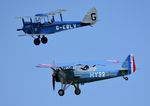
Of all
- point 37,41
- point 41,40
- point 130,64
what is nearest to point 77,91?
point 130,64

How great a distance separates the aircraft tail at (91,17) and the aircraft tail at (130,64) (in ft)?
14.4

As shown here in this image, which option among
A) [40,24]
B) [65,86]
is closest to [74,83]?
[65,86]

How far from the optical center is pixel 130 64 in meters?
82.6

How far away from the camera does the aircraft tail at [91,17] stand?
275ft

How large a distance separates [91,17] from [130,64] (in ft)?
18.9

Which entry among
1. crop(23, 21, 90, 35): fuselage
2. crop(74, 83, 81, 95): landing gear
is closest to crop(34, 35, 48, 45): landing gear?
crop(23, 21, 90, 35): fuselage

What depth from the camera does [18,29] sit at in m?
83.2

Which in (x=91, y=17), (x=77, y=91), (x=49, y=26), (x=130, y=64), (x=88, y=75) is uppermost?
(x=91, y=17)

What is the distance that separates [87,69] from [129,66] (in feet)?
11.9

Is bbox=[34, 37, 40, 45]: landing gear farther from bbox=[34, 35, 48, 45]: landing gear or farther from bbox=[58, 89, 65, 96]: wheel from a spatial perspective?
bbox=[58, 89, 65, 96]: wheel

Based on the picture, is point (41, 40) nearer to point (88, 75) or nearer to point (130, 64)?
point (88, 75)

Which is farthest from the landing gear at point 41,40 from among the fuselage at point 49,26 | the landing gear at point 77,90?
the landing gear at point 77,90

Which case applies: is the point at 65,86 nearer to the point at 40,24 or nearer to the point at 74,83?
the point at 74,83

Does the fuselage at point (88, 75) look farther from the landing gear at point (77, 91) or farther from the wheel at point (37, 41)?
the wheel at point (37, 41)
